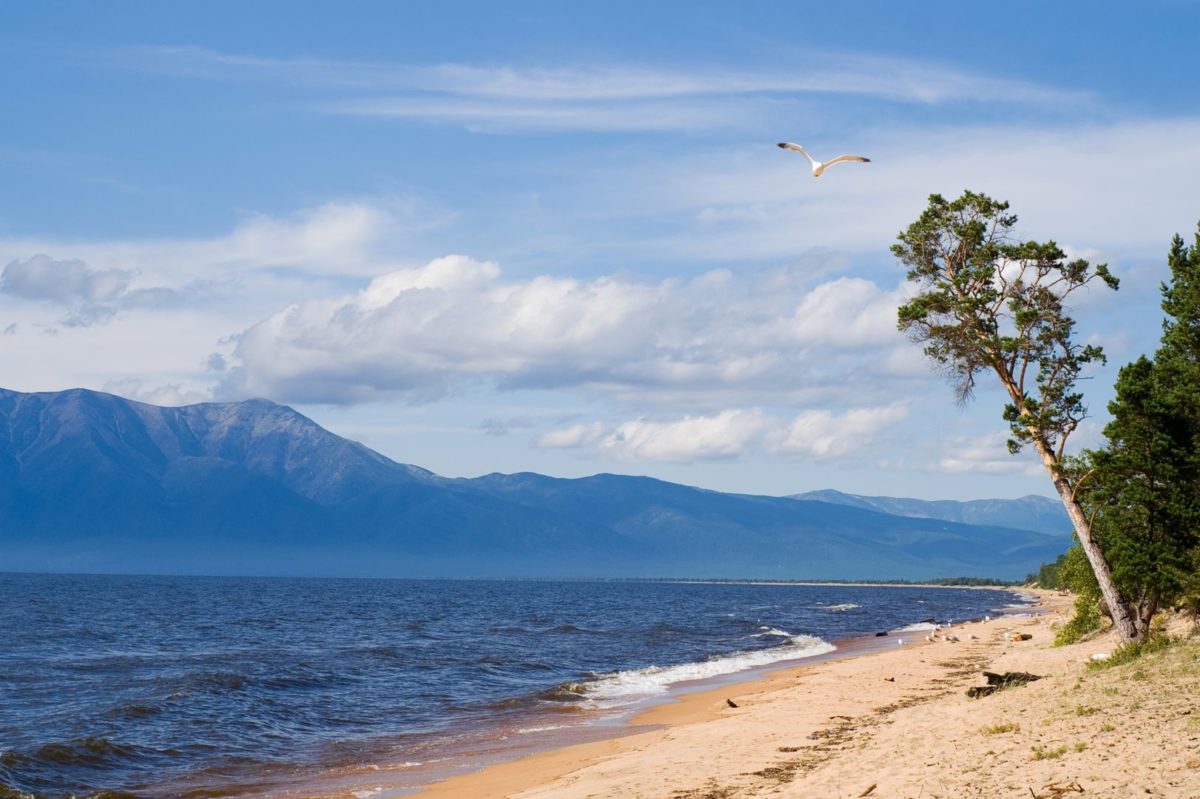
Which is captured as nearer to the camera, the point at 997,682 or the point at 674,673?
the point at 997,682

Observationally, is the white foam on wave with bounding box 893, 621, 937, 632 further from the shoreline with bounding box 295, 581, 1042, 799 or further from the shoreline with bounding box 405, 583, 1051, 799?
the shoreline with bounding box 295, 581, 1042, 799

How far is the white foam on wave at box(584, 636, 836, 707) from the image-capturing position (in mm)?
43750

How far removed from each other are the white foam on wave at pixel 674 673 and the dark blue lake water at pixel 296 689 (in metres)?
0.15

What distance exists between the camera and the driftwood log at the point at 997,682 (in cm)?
2784

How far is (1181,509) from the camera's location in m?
29.6

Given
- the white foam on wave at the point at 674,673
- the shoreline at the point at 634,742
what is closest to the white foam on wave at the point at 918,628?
the white foam on wave at the point at 674,673

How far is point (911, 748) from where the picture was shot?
67.4 ft

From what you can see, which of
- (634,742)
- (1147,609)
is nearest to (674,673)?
(634,742)

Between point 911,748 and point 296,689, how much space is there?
31.3 metres

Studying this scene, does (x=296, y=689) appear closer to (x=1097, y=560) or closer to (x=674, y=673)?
(x=674, y=673)

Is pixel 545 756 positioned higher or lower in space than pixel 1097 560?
lower

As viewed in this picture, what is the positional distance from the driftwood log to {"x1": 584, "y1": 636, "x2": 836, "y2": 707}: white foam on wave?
16386 millimetres

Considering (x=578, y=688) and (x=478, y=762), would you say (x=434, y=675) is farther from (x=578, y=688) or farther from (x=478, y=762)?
(x=478, y=762)

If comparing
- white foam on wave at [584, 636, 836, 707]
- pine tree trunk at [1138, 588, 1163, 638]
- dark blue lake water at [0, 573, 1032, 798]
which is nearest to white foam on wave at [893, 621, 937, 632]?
dark blue lake water at [0, 573, 1032, 798]
